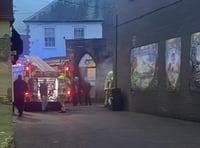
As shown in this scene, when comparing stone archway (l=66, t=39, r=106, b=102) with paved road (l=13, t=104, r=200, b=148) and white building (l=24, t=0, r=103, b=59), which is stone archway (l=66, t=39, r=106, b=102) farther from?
paved road (l=13, t=104, r=200, b=148)

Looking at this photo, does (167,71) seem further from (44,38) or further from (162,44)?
(44,38)

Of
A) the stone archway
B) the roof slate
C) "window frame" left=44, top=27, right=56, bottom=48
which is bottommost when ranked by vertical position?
the stone archway

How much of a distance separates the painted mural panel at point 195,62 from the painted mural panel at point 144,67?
380 cm

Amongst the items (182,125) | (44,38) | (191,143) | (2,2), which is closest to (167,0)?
(182,125)

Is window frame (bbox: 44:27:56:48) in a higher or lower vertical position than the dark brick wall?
higher

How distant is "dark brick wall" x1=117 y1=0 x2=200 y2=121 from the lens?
19844 millimetres

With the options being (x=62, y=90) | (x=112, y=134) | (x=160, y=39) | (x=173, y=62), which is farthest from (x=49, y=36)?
(x=112, y=134)

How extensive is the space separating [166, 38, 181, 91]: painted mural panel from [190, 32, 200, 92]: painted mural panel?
116cm

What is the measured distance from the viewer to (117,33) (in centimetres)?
2923

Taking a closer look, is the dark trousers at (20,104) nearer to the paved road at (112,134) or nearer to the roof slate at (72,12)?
the paved road at (112,134)

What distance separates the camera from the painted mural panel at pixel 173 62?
20.7 meters

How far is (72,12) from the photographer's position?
54.8 meters

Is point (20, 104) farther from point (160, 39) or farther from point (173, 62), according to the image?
point (173, 62)

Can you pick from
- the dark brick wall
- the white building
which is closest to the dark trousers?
the dark brick wall
